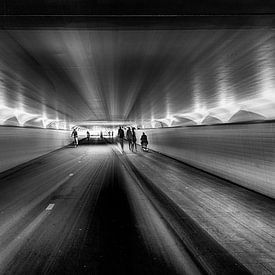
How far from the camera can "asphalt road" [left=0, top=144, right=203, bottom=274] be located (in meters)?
3.85

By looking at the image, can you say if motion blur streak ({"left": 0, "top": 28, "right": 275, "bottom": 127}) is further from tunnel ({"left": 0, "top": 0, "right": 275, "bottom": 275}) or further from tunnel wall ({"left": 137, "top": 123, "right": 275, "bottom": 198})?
tunnel wall ({"left": 137, "top": 123, "right": 275, "bottom": 198})

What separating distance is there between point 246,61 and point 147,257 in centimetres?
518

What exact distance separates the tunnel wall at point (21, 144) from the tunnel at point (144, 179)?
4022mm

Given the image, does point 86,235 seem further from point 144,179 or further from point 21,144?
point 21,144

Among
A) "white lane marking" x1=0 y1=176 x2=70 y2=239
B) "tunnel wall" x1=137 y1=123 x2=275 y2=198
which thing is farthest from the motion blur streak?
"white lane marking" x1=0 y1=176 x2=70 y2=239

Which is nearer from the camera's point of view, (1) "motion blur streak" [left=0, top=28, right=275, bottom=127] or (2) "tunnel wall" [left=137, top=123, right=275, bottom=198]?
(1) "motion blur streak" [left=0, top=28, right=275, bottom=127]

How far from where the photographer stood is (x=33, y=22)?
153 inches

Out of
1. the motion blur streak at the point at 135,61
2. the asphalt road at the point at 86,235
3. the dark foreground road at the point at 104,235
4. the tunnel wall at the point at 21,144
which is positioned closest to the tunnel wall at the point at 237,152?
the motion blur streak at the point at 135,61

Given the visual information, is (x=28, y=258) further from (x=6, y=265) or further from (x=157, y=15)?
(x=157, y=15)

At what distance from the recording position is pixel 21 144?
17.2 metres

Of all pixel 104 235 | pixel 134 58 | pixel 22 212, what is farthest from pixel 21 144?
pixel 104 235

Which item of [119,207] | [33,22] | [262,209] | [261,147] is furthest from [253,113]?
[33,22]

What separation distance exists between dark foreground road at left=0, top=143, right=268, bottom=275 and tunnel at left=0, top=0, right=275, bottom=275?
30 millimetres

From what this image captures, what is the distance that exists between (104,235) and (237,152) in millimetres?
7317
